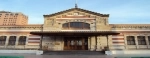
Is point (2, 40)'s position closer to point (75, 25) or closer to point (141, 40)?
point (75, 25)

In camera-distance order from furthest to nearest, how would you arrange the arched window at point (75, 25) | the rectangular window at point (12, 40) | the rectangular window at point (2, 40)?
the rectangular window at point (2, 40) → the rectangular window at point (12, 40) → the arched window at point (75, 25)

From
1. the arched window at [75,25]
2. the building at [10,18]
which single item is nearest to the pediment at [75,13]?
the arched window at [75,25]

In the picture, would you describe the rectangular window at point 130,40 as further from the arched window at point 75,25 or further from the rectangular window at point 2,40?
the rectangular window at point 2,40

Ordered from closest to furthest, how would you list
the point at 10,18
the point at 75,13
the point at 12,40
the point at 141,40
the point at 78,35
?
the point at 78,35 → the point at 141,40 → the point at 12,40 → the point at 75,13 → the point at 10,18

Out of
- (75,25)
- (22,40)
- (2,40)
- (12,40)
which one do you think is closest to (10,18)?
(2,40)

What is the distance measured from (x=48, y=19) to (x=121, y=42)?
36.0ft

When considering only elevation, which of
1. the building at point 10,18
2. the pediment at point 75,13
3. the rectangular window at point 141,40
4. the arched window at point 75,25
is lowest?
the rectangular window at point 141,40

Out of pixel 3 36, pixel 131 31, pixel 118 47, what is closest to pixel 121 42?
pixel 118 47

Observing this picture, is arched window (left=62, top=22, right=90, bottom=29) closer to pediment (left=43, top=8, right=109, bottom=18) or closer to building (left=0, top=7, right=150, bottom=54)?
building (left=0, top=7, right=150, bottom=54)

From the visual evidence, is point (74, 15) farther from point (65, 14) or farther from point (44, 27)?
point (44, 27)

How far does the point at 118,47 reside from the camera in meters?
20.3

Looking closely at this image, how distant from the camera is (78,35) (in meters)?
19.8

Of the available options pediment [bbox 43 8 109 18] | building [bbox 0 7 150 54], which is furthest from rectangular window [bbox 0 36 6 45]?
pediment [bbox 43 8 109 18]

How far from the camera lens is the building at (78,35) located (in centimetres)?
2036
